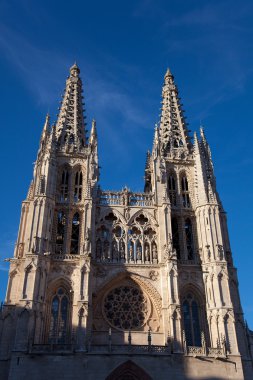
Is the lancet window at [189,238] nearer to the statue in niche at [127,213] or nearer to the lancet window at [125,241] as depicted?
the lancet window at [125,241]

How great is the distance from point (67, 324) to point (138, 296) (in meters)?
5.04

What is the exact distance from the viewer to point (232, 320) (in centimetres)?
2655

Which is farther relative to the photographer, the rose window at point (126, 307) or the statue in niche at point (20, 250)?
the statue in niche at point (20, 250)

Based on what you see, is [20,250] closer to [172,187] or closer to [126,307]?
[126,307]

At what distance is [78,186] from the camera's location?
33625mm

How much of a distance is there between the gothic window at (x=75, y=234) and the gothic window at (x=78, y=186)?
1492 millimetres

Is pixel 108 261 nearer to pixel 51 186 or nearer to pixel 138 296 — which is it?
pixel 138 296

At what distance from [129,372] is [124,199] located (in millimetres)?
12434

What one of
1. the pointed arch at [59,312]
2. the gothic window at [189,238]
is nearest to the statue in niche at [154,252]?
the gothic window at [189,238]

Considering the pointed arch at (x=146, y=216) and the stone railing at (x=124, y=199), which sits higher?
the stone railing at (x=124, y=199)

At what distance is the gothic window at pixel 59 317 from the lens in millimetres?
26188

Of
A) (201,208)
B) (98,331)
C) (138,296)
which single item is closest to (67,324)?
(98,331)

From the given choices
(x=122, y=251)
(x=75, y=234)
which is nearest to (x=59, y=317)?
(x=122, y=251)

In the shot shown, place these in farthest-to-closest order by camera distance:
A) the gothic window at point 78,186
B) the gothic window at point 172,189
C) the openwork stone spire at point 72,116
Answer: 1. the openwork stone spire at point 72,116
2. the gothic window at point 172,189
3. the gothic window at point 78,186
